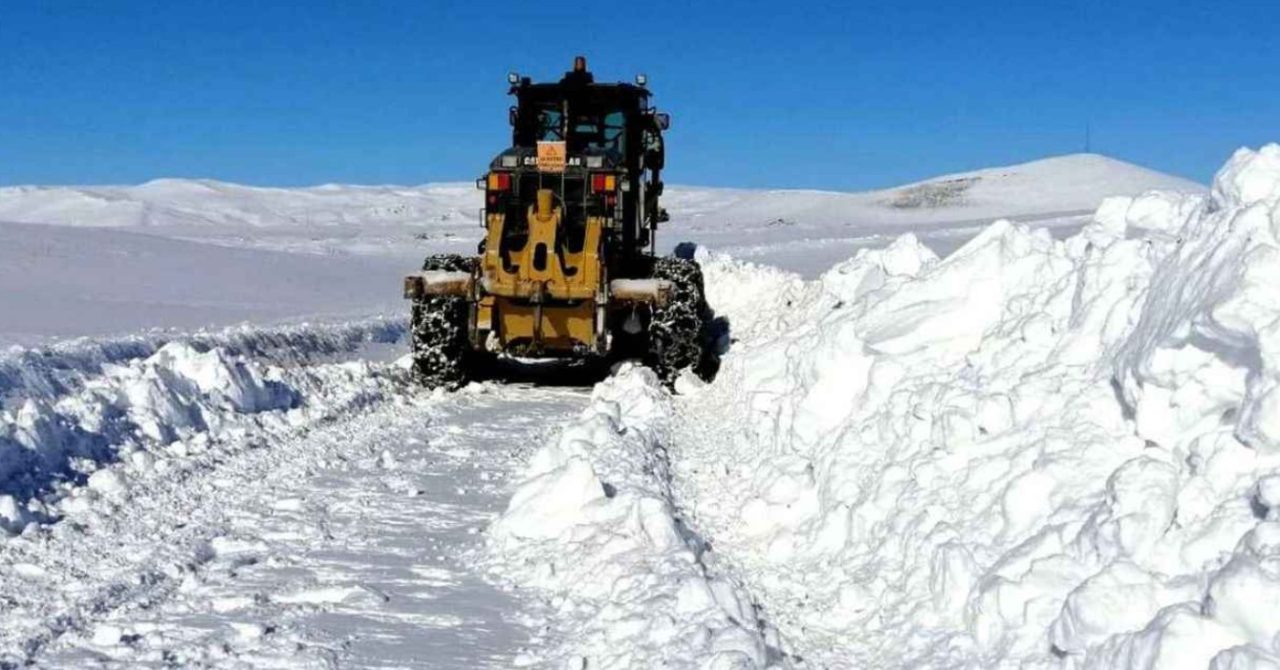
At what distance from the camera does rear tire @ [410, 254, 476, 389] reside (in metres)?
12.6

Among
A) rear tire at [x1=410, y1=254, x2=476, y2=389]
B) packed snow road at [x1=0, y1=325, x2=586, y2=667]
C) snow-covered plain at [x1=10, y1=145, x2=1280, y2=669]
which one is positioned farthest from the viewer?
rear tire at [x1=410, y1=254, x2=476, y2=389]

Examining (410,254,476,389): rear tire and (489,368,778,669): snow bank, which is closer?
(489,368,778,669): snow bank

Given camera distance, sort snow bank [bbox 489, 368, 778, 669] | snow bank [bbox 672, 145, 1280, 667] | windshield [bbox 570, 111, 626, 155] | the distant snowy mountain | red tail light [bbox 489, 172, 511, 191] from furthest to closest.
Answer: the distant snowy mountain → windshield [bbox 570, 111, 626, 155] → red tail light [bbox 489, 172, 511, 191] → snow bank [bbox 489, 368, 778, 669] → snow bank [bbox 672, 145, 1280, 667]

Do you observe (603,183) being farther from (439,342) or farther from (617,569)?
(617,569)

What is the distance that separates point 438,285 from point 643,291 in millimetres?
1924

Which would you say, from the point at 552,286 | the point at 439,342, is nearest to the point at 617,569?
the point at 552,286

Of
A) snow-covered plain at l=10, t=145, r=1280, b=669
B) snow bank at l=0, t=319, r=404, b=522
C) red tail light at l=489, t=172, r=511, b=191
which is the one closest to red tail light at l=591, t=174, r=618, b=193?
red tail light at l=489, t=172, r=511, b=191

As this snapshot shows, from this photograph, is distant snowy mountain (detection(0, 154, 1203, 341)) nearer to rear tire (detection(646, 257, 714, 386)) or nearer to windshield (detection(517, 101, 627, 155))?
windshield (detection(517, 101, 627, 155))

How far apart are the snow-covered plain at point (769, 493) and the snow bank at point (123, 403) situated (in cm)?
3

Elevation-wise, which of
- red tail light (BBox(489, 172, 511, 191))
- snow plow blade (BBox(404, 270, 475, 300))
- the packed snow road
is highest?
red tail light (BBox(489, 172, 511, 191))

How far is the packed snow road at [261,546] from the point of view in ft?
17.2

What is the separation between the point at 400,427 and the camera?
34.2 feet

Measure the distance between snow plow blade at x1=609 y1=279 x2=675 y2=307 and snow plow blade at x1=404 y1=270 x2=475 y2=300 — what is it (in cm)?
138

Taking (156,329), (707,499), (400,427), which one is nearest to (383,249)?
(156,329)
